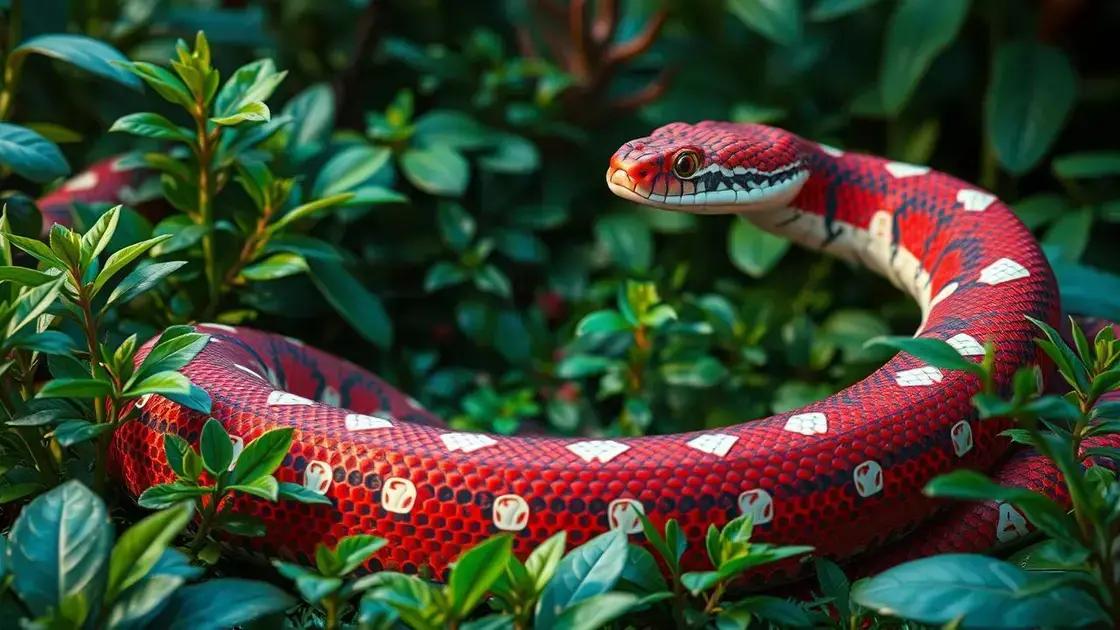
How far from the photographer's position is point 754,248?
3.55m

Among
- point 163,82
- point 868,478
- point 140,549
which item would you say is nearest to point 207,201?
point 163,82

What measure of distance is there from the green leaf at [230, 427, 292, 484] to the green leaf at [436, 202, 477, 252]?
1623mm

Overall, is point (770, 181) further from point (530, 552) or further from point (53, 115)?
point (53, 115)

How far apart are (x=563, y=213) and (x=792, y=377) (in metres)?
0.95

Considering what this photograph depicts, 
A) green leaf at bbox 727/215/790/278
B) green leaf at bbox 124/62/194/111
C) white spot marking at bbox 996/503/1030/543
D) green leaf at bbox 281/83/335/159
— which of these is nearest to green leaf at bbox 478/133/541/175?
green leaf at bbox 281/83/335/159

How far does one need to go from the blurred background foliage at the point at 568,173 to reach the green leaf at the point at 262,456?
80cm

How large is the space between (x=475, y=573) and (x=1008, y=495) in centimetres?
80

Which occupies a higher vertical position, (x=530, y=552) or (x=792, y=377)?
(x=530, y=552)

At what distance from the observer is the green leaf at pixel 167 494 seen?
1878 mm

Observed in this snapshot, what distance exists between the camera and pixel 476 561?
1.69 meters

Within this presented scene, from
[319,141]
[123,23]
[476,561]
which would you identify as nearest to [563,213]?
[319,141]

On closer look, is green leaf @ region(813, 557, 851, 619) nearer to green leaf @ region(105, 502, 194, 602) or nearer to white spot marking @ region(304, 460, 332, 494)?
white spot marking @ region(304, 460, 332, 494)

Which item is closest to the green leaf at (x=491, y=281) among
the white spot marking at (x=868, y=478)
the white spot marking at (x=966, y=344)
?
the white spot marking at (x=966, y=344)

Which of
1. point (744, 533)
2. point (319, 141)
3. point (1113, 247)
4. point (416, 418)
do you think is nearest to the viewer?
point (744, 533)
